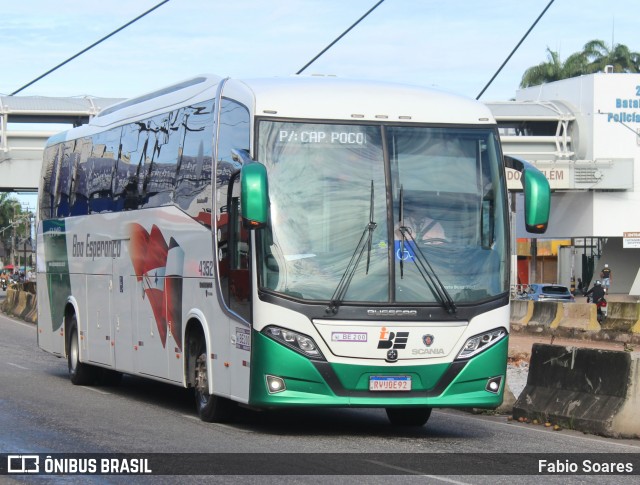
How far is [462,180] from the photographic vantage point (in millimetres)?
13383

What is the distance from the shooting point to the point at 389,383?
1290 cm

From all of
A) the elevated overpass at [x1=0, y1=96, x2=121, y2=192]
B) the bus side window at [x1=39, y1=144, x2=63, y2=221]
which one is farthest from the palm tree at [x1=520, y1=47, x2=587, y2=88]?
the bus side window at [x1=39, y1=144, x2=63, y2=221]

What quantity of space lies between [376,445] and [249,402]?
4.37 feet

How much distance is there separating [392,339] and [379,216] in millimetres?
1239

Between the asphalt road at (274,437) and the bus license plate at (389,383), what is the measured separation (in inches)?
21.8

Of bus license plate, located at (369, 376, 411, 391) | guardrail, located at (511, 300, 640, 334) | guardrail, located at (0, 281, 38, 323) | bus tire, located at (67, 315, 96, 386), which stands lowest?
guardrail, located at (0, 281, 38, 323)

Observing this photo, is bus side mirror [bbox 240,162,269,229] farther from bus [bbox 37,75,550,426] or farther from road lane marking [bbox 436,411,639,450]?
road lane marking [bbox 436,411,639,450]

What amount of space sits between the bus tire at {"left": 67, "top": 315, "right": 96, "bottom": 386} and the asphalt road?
156 centimetres

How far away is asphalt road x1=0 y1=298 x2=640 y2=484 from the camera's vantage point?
34.9 feet

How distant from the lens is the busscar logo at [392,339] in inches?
506

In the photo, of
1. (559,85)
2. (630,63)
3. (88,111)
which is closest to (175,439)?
(88,111)

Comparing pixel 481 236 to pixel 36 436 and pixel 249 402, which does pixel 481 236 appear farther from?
pixel 36 436

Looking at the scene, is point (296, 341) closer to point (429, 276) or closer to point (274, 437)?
point (274, 437)

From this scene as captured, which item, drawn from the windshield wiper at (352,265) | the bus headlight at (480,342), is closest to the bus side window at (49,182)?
the windshield wiper at (352,265)
